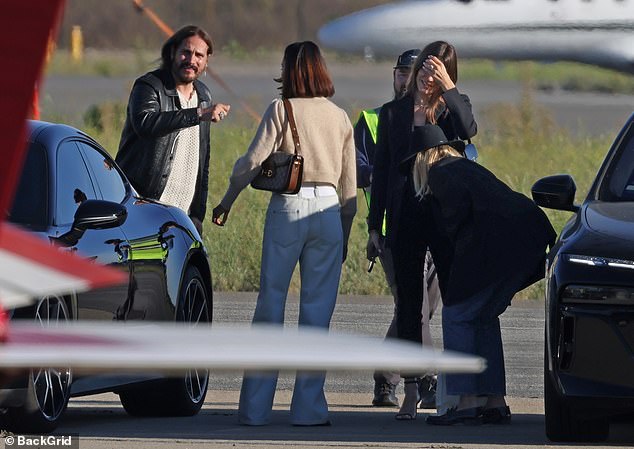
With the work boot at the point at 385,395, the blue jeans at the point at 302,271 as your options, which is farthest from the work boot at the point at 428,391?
the blue jeans at the point at 302,271

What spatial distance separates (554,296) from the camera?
7031mm

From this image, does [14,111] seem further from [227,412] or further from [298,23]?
[298,23]

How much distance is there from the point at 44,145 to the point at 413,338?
6.50 feet

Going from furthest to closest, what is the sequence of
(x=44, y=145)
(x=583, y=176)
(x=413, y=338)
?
(x=583, y=176), (x=413, y=338), (x=44, y=145)

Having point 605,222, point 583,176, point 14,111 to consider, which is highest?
point 14,111

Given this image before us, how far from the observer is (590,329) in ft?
22.5

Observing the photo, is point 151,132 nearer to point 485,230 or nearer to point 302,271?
point 302,271

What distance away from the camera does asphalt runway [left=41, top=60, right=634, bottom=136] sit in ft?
110

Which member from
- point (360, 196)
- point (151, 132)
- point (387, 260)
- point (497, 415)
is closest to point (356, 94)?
point (360, 196)

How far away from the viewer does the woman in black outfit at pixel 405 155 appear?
820cm

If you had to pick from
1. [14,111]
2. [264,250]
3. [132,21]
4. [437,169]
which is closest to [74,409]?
[264,250]

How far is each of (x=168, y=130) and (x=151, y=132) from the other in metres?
0.10

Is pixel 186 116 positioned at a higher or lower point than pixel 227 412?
higher

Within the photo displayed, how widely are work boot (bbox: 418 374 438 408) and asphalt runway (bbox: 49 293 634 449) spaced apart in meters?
0.09
